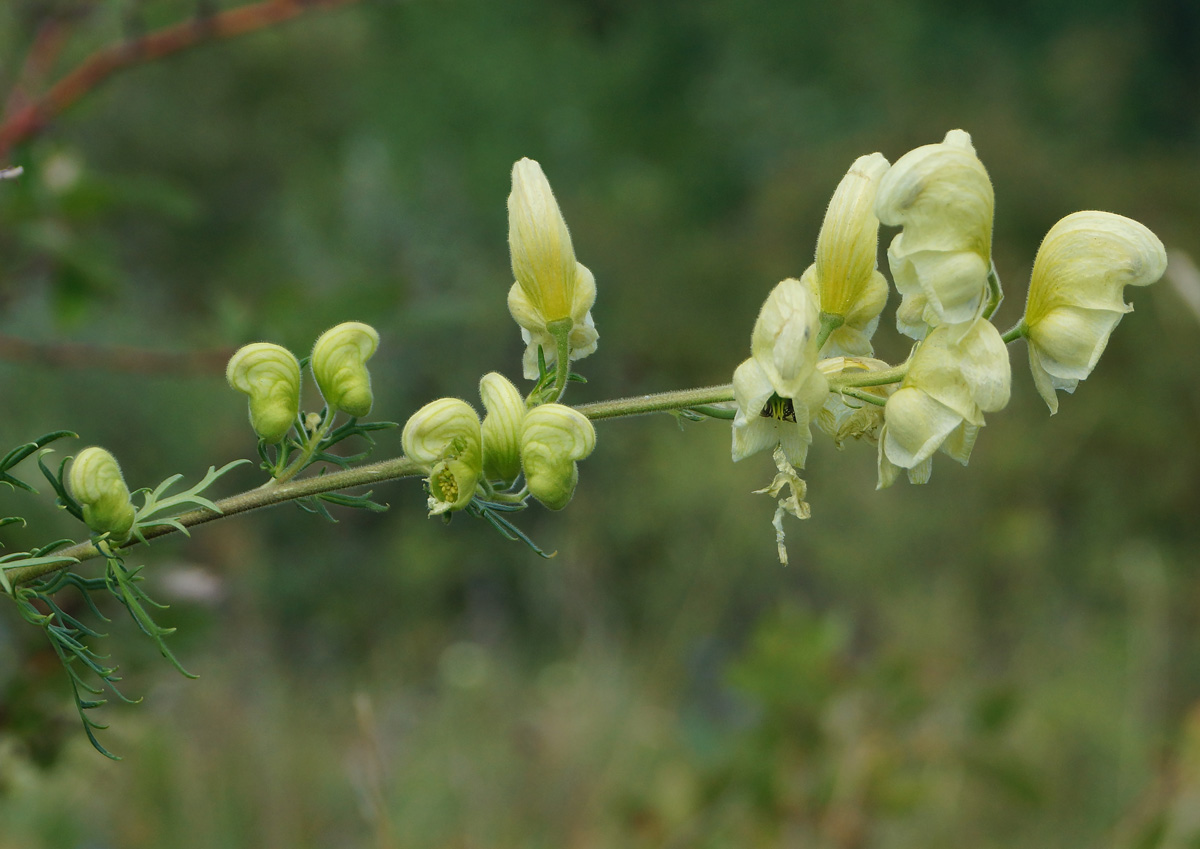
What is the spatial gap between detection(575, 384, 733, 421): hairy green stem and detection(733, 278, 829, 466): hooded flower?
2cm

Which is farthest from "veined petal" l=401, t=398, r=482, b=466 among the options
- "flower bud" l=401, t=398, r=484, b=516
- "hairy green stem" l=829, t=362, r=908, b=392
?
"hairy green stem" l=829, t=362, r=908, b=392

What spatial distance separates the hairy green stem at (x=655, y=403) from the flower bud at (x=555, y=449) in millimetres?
14

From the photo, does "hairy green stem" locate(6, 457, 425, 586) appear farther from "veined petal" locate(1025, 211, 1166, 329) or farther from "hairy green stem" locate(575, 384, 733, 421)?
"veined petal" locate(1025, 211, 1166, 329)

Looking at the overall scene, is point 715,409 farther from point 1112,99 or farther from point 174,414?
point 1112,99

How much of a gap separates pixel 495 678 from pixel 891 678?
286cm

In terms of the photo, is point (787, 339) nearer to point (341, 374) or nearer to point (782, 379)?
point (782, 379)

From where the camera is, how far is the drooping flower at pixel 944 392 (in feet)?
2.73

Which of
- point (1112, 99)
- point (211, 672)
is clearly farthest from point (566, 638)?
point (1112, 99)

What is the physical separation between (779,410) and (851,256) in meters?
0.15

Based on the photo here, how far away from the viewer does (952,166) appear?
83cm

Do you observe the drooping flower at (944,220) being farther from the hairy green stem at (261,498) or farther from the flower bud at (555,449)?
the hairy green stem at (261,498)

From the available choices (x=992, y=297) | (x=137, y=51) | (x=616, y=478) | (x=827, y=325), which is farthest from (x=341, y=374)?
(x=616, y=478)

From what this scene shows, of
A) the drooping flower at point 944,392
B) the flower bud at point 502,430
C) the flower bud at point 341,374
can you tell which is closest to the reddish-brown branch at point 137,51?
the flower bud at point 341,374

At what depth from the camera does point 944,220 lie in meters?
0.84
